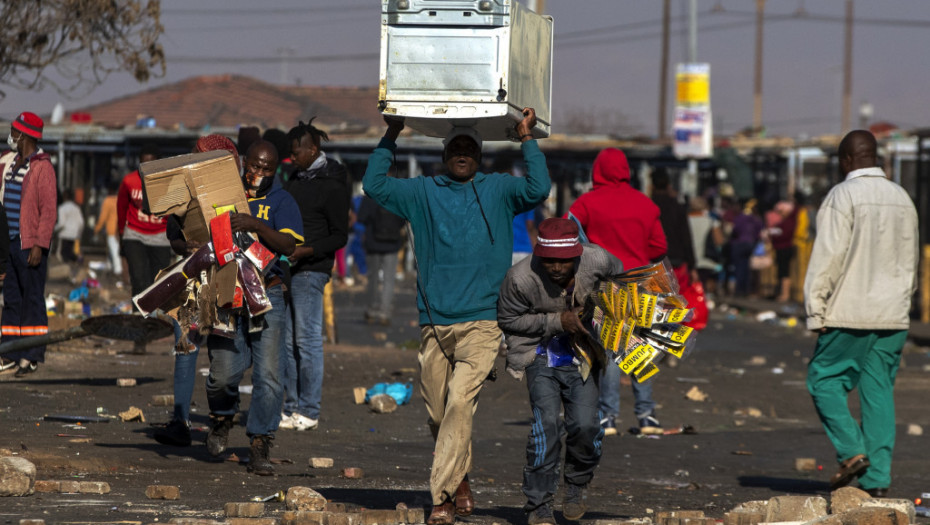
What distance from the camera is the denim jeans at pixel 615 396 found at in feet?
31.3

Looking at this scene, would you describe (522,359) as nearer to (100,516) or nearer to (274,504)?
(274,504)

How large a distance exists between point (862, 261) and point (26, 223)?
6169mm

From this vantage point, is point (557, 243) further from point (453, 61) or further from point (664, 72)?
point (664, 72)

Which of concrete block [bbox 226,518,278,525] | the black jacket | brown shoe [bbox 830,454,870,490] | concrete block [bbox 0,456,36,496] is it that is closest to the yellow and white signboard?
the black jacket

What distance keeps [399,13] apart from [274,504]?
7.73 ft

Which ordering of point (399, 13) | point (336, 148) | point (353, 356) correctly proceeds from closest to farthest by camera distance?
1. point (399, 13)
2. point (353, 356)
3. point (336, 148)

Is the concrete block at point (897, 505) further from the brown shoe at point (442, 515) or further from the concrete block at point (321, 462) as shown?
the concrete block at point (321, 462)

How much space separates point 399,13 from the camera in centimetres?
615

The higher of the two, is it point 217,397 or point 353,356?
point 217,397

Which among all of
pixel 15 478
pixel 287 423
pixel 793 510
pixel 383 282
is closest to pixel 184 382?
pixel 287 423

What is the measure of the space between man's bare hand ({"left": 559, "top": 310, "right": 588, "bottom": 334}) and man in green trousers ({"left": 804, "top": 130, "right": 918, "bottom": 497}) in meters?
2.08

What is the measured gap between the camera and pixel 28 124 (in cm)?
1029

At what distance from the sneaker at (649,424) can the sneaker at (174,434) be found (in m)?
3.51

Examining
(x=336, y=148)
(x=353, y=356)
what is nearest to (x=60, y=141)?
(x=336, y=148)
